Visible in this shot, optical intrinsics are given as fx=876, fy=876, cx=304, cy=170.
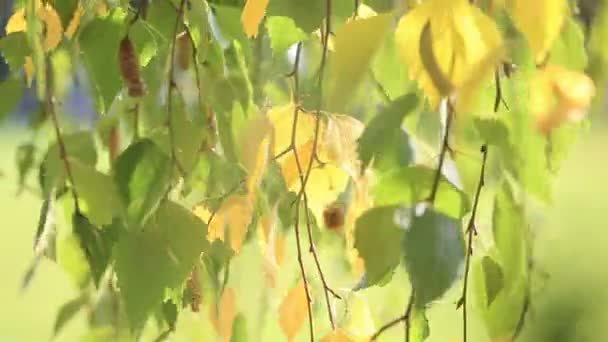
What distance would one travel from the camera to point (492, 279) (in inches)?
12.8

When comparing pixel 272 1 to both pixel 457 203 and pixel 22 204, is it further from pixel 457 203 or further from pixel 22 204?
pixel 22 204

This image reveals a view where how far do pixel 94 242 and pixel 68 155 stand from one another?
0.04 m

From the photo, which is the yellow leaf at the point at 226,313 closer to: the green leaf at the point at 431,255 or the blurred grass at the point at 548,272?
the green leaf at the point at 431,255

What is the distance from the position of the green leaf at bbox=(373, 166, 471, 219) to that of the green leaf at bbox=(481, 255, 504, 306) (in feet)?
0.18

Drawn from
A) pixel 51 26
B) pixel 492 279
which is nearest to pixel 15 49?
pixel 51 26

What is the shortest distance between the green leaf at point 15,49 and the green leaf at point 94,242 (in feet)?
0.30

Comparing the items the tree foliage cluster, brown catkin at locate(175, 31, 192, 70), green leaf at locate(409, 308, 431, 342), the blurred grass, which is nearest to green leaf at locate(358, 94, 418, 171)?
the tree foliage cluster

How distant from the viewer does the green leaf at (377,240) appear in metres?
0.27

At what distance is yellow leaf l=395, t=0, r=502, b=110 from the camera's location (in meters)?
0.24

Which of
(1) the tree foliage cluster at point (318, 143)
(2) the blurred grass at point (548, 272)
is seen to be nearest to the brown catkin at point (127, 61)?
(1) the tree foliage cluster at point (318, 143)

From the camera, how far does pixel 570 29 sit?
0.35 m

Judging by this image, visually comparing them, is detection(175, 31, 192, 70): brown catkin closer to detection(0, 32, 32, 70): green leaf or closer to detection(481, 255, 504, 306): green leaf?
detection(0, 32, 32, 70): green leaf

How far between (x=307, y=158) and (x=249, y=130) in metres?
0.06

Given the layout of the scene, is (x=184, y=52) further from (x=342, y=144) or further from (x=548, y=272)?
(x=548, y=272)
